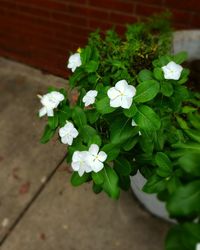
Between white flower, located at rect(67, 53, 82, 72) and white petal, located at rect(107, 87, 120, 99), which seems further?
white flower, located at rect(67, 53, 82, 72)

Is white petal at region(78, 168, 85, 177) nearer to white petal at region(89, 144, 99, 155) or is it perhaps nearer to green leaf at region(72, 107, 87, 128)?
white petal at region(89, 144, 99, 155)

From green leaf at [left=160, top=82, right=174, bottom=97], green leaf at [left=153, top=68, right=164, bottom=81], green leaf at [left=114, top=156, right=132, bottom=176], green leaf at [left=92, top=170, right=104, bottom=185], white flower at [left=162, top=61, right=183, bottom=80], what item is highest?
white flower at [left=162, top=61, right=183, bottom=80]

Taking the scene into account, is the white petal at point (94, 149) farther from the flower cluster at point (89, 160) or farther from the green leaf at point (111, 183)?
the green leaf at point (111, 183)

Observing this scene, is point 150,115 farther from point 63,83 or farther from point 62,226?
point 63,83

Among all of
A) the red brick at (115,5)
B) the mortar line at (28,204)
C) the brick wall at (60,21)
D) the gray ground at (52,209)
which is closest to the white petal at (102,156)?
the gray ground at (52,209)

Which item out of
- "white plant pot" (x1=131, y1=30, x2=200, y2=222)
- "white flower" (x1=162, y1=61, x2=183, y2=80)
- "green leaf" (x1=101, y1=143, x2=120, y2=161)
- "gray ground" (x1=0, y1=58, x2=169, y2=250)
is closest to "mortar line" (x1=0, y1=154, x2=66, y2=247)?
"gray ground" (x1=0, y1=58, x2=169, y2=250)

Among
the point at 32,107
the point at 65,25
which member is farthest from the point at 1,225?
the point at 65,25
